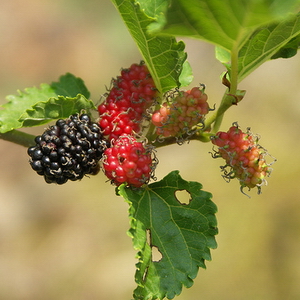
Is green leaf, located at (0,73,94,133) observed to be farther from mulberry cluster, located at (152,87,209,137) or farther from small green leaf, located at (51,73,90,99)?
mulberry cluster, located at (152,87,209,137)

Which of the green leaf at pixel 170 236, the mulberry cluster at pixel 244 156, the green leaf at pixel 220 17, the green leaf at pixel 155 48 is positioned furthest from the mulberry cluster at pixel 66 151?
the green leaf at pixel 220 17

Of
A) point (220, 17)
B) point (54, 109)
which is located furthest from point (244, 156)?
point (54, 109)

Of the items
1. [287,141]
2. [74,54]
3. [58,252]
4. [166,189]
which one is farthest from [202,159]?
[166,189]

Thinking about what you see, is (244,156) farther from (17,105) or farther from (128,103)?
(17,105)

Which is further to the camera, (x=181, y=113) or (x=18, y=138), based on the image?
(x=18, y=138)

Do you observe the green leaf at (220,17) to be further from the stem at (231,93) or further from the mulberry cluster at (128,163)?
the mulberry cluster at (128,163)

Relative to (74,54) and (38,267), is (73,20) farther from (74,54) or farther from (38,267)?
(38,267)
